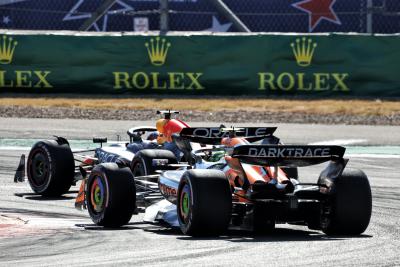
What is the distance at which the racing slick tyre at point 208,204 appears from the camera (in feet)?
31.5

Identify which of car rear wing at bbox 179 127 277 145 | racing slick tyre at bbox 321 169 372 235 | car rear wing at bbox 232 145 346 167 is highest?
car rear wing at bbox 179 127 277 145

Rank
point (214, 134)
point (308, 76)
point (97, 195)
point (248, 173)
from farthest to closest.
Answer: point (308, 76) < point (214, 134) < point (97, 195) < point (248, 173)

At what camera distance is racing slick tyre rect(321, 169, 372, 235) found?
32.7 ft

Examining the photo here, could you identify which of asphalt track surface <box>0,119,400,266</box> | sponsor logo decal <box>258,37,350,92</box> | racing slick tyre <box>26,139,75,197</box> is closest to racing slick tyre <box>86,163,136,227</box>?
asphalt track surface <box>0,119,400,266</box>

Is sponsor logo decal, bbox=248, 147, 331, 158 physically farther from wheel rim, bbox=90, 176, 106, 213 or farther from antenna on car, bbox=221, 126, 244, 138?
wheel rim, bbox=90, 176, 106, 213

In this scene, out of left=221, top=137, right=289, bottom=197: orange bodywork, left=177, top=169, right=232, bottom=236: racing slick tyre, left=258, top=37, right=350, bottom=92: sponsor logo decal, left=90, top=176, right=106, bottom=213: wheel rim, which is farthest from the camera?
left=258, top=37, right=350, bottom=92: sponsor logo decal

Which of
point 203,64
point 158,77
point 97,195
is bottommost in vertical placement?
point 97,195

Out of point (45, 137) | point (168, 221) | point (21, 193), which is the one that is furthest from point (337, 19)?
point (168, 221)

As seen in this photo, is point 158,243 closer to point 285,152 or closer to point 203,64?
point 285,152

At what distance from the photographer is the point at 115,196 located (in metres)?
10.5

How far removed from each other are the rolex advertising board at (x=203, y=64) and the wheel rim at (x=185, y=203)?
1289 cm

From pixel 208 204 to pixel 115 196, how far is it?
119cm

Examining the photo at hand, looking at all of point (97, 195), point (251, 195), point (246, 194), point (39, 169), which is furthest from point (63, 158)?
point (251, 195)

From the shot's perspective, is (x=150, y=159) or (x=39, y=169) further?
(x=39, y=169)
